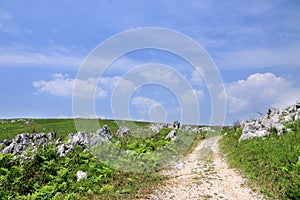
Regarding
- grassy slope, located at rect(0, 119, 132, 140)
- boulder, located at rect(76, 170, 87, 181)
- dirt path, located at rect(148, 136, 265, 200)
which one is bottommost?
dirt path, located at rect(148, 136, 265, 200)

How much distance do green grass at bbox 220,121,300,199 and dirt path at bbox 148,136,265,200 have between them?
735 millimetres

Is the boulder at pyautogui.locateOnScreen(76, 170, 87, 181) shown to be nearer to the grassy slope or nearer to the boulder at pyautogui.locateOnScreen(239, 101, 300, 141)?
the grassy slope

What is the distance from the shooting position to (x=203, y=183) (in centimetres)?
1539

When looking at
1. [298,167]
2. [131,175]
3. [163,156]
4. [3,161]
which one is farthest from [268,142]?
[3,161]

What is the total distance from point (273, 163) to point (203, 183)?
4486 mm

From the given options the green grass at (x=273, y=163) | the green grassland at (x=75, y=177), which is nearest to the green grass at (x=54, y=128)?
the green grassland at (x=75, y=177)

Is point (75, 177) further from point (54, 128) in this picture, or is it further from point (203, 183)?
point (54, 128)

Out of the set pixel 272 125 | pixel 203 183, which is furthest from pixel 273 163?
pixel 272 125

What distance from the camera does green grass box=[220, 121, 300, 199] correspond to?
44.8ft

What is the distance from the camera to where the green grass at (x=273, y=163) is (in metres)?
13.7

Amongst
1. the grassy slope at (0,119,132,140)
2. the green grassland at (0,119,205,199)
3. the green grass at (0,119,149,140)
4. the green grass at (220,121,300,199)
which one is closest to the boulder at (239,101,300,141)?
the green grass at (220,121,300,199)

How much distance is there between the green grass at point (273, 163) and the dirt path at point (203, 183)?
2.41 ft

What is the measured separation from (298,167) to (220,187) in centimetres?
416

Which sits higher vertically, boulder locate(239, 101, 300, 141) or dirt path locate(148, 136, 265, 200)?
boulder locate(239, 101, 300, 141)
